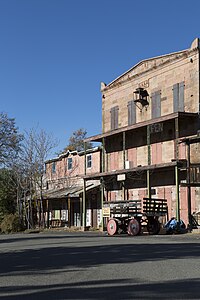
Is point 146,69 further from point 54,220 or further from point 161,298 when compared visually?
point 161,298

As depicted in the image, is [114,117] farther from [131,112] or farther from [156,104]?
[156,104]

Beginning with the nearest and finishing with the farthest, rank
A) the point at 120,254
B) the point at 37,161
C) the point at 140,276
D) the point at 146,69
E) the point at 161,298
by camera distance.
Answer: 1. the point at 161,298
2. the point at 140,276
3. the point at 120,254
4. the point at 146,69
5. the point at 37,161

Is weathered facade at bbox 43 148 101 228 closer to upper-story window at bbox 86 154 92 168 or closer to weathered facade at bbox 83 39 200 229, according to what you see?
upper-story window at bbox 86 154 92 168

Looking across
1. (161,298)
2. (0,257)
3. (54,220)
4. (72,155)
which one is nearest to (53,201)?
(54,220)

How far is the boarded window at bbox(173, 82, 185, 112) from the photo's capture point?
95.6 ft

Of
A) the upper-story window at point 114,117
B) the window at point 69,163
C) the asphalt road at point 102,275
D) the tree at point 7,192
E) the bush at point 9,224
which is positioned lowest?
the bush at point 9,224

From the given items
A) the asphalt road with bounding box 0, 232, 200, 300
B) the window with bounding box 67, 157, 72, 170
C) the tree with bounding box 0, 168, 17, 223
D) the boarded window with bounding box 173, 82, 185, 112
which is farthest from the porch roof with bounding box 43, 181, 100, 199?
the asphalt road with bounding box 0, 232, 200, 300

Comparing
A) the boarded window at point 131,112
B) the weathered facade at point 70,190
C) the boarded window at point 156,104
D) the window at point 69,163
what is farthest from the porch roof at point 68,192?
the boarded window at point 156,104

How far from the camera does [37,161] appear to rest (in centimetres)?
3956

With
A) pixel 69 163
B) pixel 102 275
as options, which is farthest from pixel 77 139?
pixel 102 275

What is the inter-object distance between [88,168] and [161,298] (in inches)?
1220

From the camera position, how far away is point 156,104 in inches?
1241

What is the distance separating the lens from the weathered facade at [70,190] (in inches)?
1444

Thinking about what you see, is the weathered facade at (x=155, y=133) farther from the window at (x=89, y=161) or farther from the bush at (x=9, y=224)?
the bush at (x=9, y=224)
